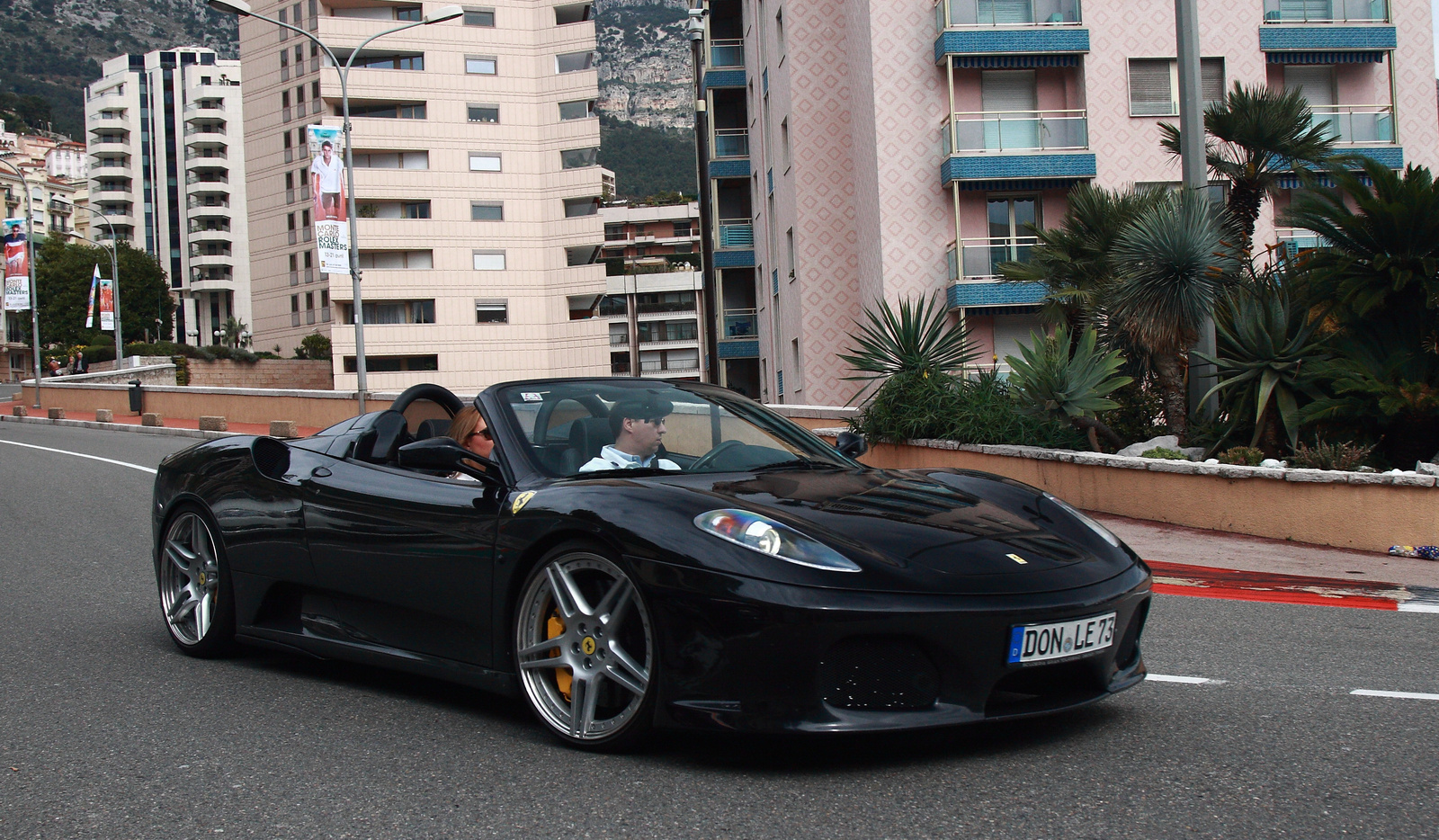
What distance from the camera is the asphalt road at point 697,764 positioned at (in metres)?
3.11

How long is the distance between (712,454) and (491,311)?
6098 centimetres

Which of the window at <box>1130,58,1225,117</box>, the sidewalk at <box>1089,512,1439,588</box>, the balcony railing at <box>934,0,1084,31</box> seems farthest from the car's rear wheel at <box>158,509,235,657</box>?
the window at <box>1130,58,1225,117</box>

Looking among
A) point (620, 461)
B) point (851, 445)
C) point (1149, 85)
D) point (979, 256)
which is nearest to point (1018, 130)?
point (979, 256)

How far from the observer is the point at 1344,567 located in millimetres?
8367

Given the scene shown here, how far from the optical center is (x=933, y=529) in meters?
3.73

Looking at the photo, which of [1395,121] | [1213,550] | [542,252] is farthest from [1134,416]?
[542,252]

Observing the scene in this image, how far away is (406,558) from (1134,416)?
1019 cm

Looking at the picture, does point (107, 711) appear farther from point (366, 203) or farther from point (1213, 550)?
point (366, 203)

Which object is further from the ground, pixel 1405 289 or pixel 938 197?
pixel 938 197

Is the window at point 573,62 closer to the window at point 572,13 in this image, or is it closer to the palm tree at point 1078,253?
the window at point 572,13

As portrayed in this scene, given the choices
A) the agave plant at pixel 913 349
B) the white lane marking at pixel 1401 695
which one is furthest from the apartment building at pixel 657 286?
the white lane marking at pixel 1401 695

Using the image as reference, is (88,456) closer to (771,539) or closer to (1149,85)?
(771,539)

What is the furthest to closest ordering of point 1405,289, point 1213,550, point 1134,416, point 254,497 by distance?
point 1134,416 → point 1405,289 → point 1213,550 → point 254,497

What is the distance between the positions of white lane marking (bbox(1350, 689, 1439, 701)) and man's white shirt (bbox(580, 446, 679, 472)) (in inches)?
102
